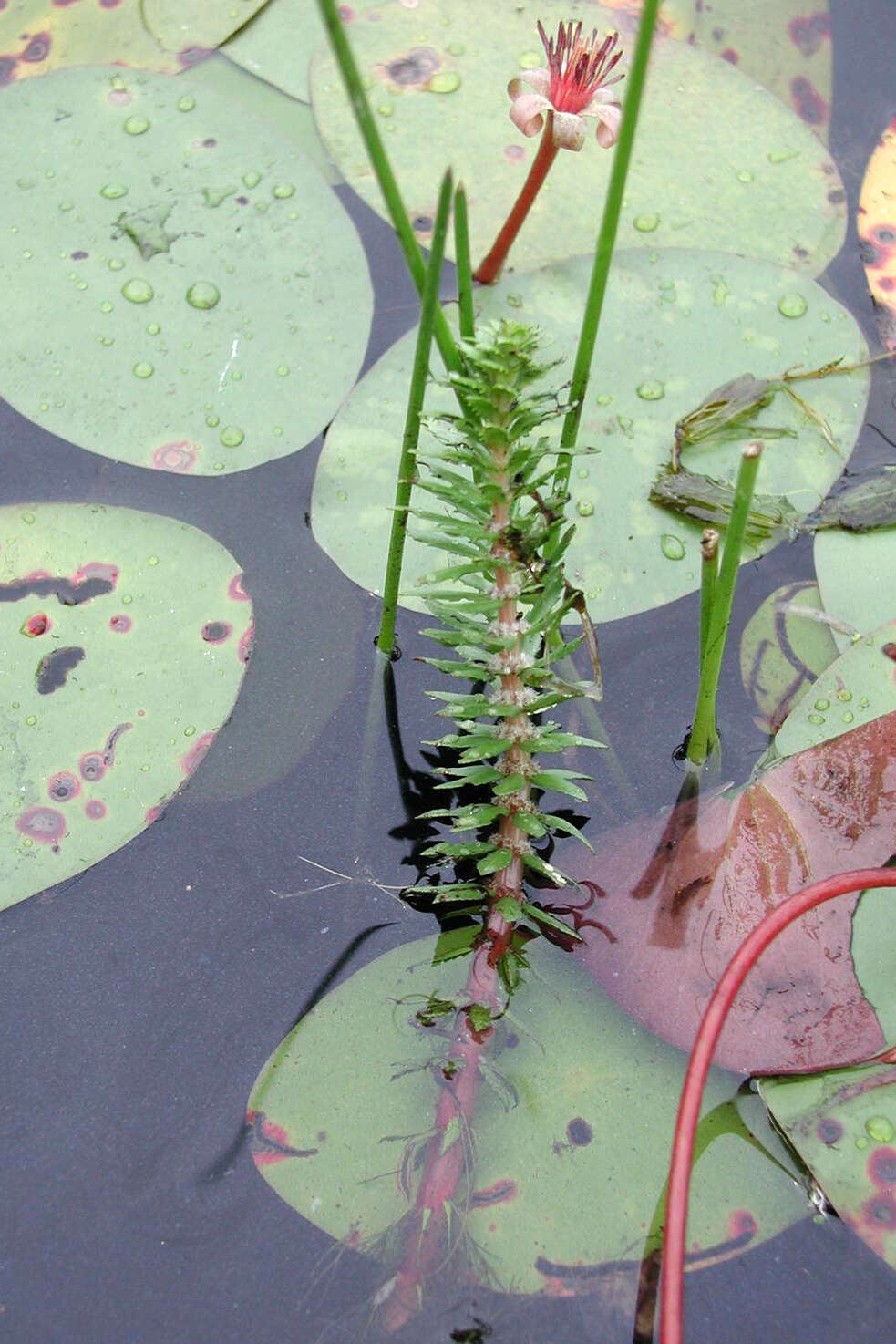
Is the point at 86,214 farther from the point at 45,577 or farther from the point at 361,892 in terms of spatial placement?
the point at 361,892

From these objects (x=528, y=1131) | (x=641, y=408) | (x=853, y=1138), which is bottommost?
(x=528, y=1131)

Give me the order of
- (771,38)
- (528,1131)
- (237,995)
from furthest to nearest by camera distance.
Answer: (771,38) < (237,995) < (528,1131)

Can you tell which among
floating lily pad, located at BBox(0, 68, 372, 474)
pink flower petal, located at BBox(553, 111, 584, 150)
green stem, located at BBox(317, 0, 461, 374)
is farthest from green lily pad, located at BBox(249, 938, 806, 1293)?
pink flower petal, located at BBox(553, 111, 584, 150)

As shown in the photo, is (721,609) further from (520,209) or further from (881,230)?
(881,230)

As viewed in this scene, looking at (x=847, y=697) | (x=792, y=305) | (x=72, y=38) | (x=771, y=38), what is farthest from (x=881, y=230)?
(x=72, y=38)

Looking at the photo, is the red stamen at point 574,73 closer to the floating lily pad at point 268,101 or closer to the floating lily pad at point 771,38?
the floating lily pad at point 268,101

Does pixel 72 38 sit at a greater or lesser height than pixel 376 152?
lesser

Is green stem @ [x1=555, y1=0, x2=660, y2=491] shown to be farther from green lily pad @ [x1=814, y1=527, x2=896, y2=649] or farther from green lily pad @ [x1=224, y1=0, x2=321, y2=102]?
green lily pad @ [x1=224, y1=0, x2=321, y2=102]
